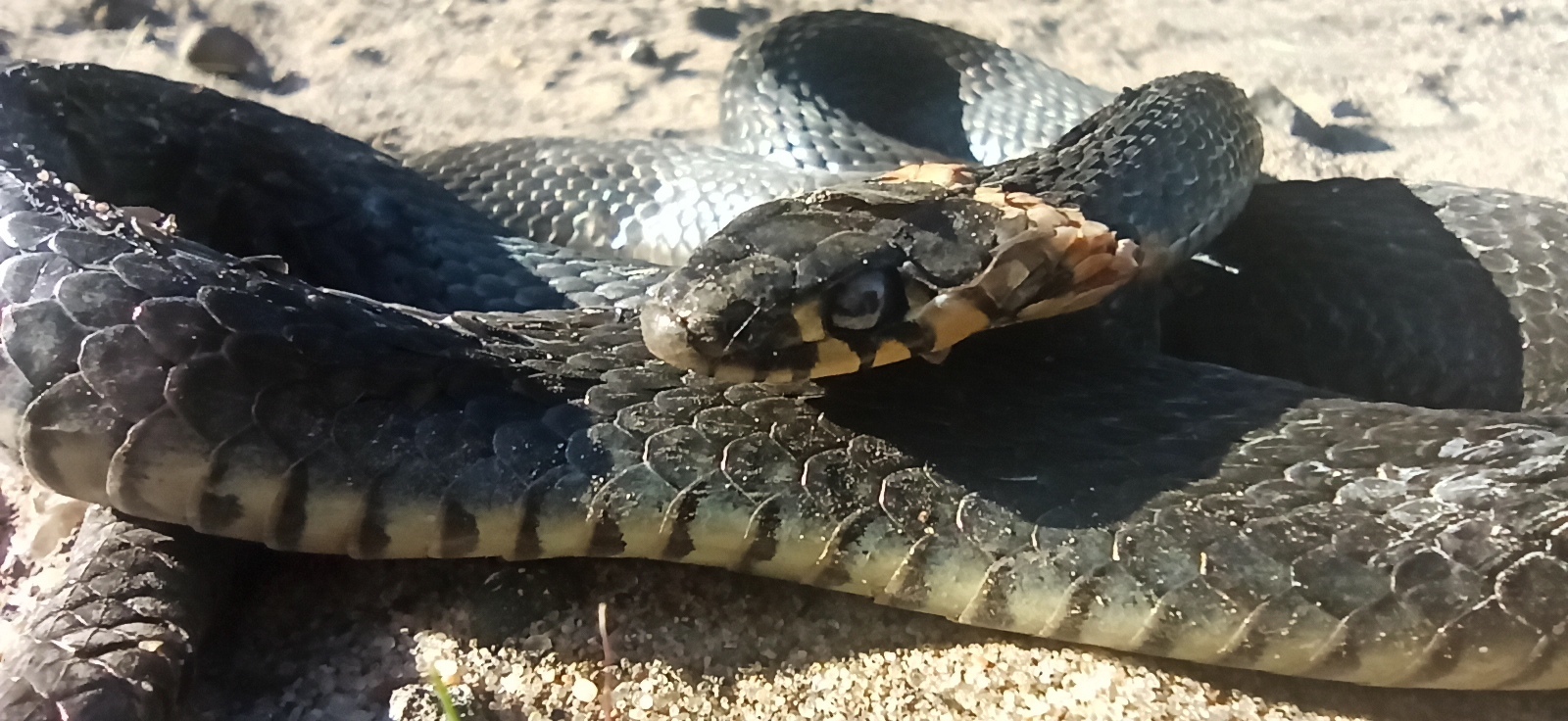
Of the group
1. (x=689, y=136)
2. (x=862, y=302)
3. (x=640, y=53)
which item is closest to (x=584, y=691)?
(x=862, y=302)

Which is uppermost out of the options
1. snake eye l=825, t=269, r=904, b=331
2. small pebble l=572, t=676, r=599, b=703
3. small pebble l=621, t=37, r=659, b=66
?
snake eye l=825, t=269, r=904, b=331

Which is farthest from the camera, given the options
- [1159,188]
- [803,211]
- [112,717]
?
[1159,188]

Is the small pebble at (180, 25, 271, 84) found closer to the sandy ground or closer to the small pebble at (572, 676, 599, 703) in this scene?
the sandy ground

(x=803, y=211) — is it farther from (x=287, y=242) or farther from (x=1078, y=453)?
(x=287, y=242)

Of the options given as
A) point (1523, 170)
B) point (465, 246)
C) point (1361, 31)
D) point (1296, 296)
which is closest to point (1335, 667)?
point (1296, 296)

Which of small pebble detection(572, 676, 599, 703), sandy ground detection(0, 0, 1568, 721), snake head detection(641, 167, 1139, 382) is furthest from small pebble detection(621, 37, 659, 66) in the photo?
small pebble detection(572, 676, 599, 703)

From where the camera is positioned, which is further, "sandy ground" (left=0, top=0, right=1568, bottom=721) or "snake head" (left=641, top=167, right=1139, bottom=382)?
"snake head" (left=641, top=167, right=1139, bottom=382)
